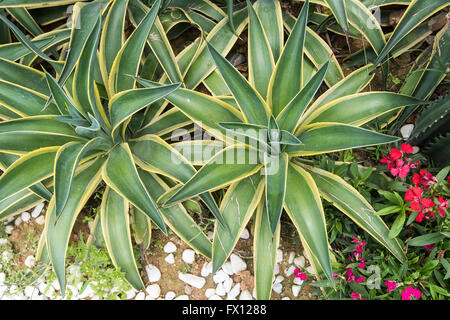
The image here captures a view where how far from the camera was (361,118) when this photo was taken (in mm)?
1401

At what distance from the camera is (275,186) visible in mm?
1253

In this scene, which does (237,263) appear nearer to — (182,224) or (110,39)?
(182,224)

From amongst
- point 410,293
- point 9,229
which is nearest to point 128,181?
point 9,229

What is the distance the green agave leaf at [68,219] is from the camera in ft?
4.74

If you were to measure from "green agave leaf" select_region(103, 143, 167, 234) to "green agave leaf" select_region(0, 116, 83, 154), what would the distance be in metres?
0.14

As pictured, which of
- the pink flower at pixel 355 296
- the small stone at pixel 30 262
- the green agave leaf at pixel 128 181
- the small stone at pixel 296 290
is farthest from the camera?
the small stone at pixel 30 262

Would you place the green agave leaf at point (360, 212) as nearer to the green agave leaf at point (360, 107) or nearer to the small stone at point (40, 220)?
the green agave leaf at point (360, 107)

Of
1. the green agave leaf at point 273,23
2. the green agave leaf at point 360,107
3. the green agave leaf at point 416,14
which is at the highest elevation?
the green agave leaf at point 273,23

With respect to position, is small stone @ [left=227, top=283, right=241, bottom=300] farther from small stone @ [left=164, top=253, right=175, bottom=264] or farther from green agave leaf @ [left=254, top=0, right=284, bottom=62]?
green agave leaf @ [left=254, top=0, right=284, bottom=62]

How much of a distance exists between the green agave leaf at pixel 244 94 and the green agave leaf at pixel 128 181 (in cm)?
40

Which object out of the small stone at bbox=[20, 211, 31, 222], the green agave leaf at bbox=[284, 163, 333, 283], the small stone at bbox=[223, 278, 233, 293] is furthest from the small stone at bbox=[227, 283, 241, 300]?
the small stone at bbox=[20, 211, 31, 222]

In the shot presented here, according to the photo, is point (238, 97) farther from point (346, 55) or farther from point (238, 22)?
point (346, 55)

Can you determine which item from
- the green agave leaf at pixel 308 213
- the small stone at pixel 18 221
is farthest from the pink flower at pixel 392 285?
the small stone at pixel 18 221

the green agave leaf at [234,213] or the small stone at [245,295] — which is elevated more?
the green agave leaf at [234,213]
